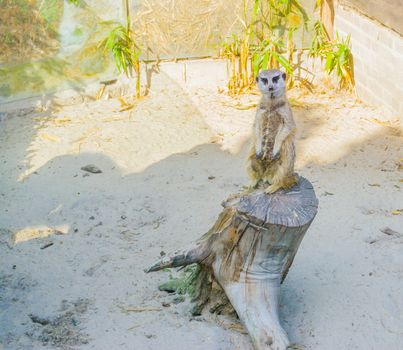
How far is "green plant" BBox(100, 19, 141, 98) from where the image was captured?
299 inches

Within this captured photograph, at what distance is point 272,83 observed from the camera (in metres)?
3.86

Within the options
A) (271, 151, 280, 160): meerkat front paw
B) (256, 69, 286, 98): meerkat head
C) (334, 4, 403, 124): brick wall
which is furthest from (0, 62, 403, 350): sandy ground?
(256, 69, 286, 98): meerkat head

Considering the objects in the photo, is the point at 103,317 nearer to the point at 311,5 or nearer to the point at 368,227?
the point at 368,227

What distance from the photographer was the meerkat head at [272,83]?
3857 mm

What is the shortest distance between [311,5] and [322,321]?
511cm

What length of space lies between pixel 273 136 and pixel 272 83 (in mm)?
312

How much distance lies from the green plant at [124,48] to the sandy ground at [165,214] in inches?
14.7

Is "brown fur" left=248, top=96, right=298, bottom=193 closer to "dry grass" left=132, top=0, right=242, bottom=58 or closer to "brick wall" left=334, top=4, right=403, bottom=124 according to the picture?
"brick wall" left=334, top=4, right=403, bottom=124

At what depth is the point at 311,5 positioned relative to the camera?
322 inches

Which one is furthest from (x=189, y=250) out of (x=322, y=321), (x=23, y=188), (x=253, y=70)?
(x=253, y=70)

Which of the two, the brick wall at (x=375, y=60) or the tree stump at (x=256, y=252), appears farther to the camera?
the brick wall at (x=375, y=60)

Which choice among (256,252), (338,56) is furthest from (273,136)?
(338,56)

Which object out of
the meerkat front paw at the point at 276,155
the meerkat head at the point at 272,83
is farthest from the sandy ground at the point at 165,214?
the meerkat head at the point at 272,83

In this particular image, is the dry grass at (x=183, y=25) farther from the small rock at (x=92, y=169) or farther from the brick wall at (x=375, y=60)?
the small rock at (x=92, y=169)
